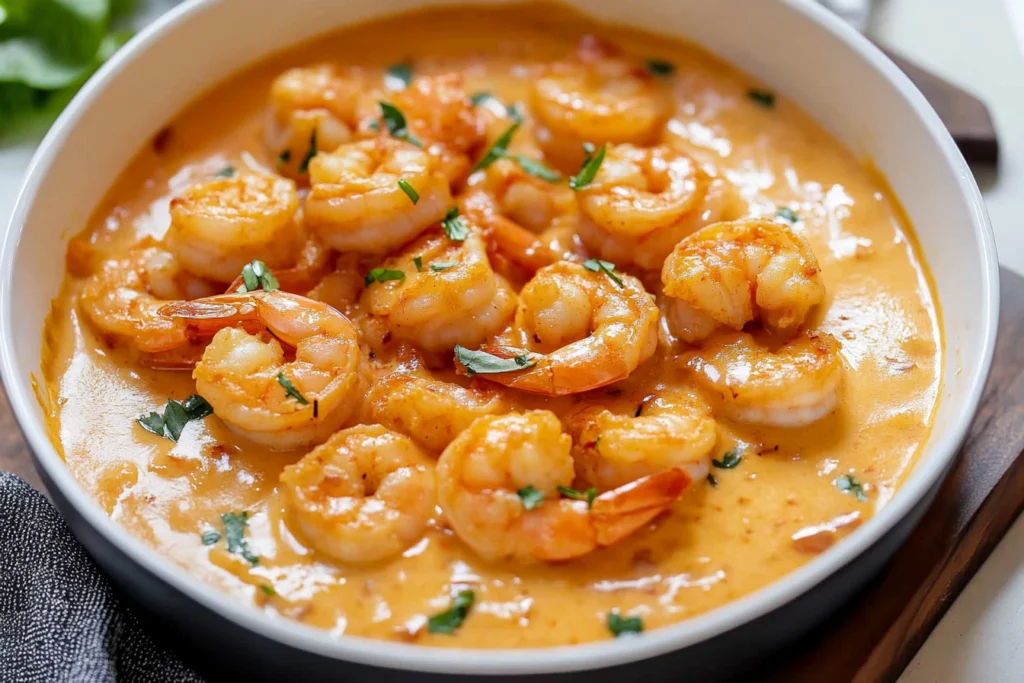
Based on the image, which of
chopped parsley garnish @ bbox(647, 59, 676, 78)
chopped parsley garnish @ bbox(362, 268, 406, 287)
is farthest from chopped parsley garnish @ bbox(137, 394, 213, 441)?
chopped parsley garnish @ bbox(647, 59, 676, 78)

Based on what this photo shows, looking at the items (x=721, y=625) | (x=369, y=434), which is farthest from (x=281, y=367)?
(x=721, y=625)

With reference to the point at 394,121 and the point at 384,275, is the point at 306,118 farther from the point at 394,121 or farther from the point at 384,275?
the point at 384,275

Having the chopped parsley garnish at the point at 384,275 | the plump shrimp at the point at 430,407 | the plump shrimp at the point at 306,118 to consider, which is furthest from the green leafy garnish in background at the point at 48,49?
the plump shrimp at the point at 430,407

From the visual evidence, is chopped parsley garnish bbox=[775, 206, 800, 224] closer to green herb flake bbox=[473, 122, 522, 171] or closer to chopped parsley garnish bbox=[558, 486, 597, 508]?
green herb flake bbox=[473, 122, 522, 171]

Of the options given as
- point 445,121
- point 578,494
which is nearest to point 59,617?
point 578,494

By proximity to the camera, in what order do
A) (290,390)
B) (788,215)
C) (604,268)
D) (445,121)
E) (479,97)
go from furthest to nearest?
(479,97) → (445,121) → (788,215) → (604,268) → (290,390)

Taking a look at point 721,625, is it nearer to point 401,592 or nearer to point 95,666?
point 401,592
